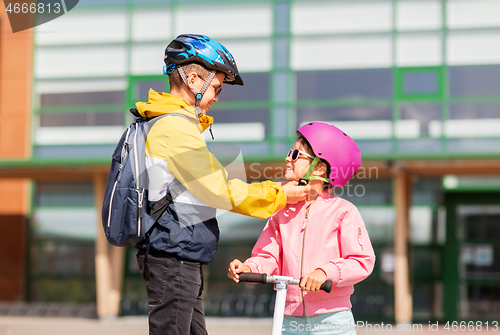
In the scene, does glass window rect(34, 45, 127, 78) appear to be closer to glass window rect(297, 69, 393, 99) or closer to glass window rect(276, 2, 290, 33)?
glass window rect(276, 2, 290, 33)

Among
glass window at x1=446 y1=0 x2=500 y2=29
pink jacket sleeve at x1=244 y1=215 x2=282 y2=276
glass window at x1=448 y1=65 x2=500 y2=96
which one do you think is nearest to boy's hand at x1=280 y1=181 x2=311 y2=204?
pink jacket sleeve at x1=244 y1=215 x2=282 y2=276

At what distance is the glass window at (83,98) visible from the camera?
1252 centimetres

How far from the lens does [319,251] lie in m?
2.72

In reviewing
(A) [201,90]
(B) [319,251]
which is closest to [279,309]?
(B) [319,251]

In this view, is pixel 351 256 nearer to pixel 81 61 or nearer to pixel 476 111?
pixel 476 111

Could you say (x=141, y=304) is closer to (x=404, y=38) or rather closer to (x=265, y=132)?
(x=265, y=132)

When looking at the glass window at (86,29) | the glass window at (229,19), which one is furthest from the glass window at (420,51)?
the glass window at (86,29)

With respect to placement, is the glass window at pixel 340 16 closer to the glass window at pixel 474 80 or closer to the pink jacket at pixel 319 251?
the glass window at pixel 474 80

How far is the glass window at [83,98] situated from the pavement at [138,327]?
4494 millimetres

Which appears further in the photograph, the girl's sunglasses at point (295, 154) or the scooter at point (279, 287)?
the girl's sunglasses at point (295, 154)

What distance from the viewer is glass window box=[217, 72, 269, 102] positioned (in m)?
11.8

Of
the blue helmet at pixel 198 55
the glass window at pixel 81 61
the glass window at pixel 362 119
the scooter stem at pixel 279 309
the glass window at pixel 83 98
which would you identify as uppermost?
the glass window at pixel 81 61

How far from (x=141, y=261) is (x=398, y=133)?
366 inches

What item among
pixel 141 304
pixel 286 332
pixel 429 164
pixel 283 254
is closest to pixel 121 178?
pixel 283 254
